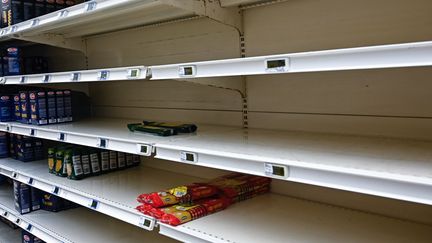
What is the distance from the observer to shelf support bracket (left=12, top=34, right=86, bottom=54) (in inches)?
99.5

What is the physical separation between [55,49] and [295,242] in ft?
9.29

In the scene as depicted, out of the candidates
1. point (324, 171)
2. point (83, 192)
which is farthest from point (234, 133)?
point (83, 192)

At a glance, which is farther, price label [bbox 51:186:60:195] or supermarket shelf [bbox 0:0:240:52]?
price label [bbox 51:186:60:195]

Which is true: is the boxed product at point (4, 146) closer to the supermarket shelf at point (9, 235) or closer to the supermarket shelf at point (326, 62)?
the supermarket shelf at point (9, 235)

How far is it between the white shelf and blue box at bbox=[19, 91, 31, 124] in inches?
35.0

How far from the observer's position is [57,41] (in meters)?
2.65

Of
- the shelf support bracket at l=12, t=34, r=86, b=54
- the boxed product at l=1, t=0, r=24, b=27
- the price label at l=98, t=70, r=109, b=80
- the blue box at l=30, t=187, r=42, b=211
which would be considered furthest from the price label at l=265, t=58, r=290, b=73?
the blue box at l=30, t=187, r=42, b=211

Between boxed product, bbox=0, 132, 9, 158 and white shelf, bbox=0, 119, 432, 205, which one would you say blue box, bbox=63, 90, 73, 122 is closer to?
white shelf, bbox=0, 119, 432, 205

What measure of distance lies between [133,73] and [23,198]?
5.47 feet

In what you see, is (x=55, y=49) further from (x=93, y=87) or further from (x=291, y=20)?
(x=291, y=20)

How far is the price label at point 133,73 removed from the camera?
1574 mm

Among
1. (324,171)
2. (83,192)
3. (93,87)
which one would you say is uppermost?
(93,87)

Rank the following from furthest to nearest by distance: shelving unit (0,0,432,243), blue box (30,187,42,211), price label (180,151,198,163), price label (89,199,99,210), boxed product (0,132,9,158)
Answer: boxed product (0,132,9,158)
blue box (30,187,42,211)
price label (89,199,99,210)
price label (180,151,198,163)
shelving unit (0,0,432,243)

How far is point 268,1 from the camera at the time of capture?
165cm
